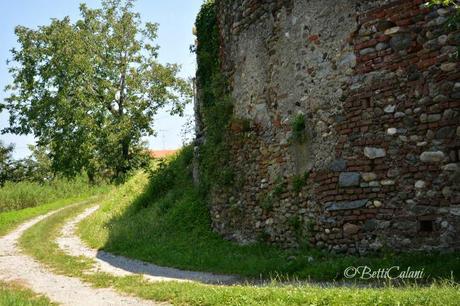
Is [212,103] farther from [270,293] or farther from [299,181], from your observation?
[270,293]

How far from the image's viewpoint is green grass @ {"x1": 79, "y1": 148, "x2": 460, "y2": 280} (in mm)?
8188

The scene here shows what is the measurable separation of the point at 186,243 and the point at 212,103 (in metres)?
4.01

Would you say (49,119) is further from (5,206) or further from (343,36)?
(343,36)

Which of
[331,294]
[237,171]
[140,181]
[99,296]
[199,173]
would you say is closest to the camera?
[331,294]

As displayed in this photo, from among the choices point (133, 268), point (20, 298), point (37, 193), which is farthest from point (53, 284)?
point (37, 193)

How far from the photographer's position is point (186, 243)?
12719 mm

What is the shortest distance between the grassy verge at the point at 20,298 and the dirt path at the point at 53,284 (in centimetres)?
18

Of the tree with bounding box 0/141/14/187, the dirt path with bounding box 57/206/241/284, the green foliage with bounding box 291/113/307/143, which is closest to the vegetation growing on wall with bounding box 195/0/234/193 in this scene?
the green foliage with bounding box 291/113/307/143

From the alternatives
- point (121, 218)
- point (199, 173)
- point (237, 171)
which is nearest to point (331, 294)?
point (237, 171)

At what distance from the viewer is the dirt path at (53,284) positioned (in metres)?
7.81

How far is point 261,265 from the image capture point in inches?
372

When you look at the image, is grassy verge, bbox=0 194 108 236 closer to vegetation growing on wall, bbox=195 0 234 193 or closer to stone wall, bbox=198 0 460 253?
vegetation growing on wall, bbox=195 0 234 193

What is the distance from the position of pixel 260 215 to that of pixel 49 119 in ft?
90.4

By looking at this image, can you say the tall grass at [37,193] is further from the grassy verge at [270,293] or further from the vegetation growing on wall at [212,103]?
the grassy verge at [270,293]
